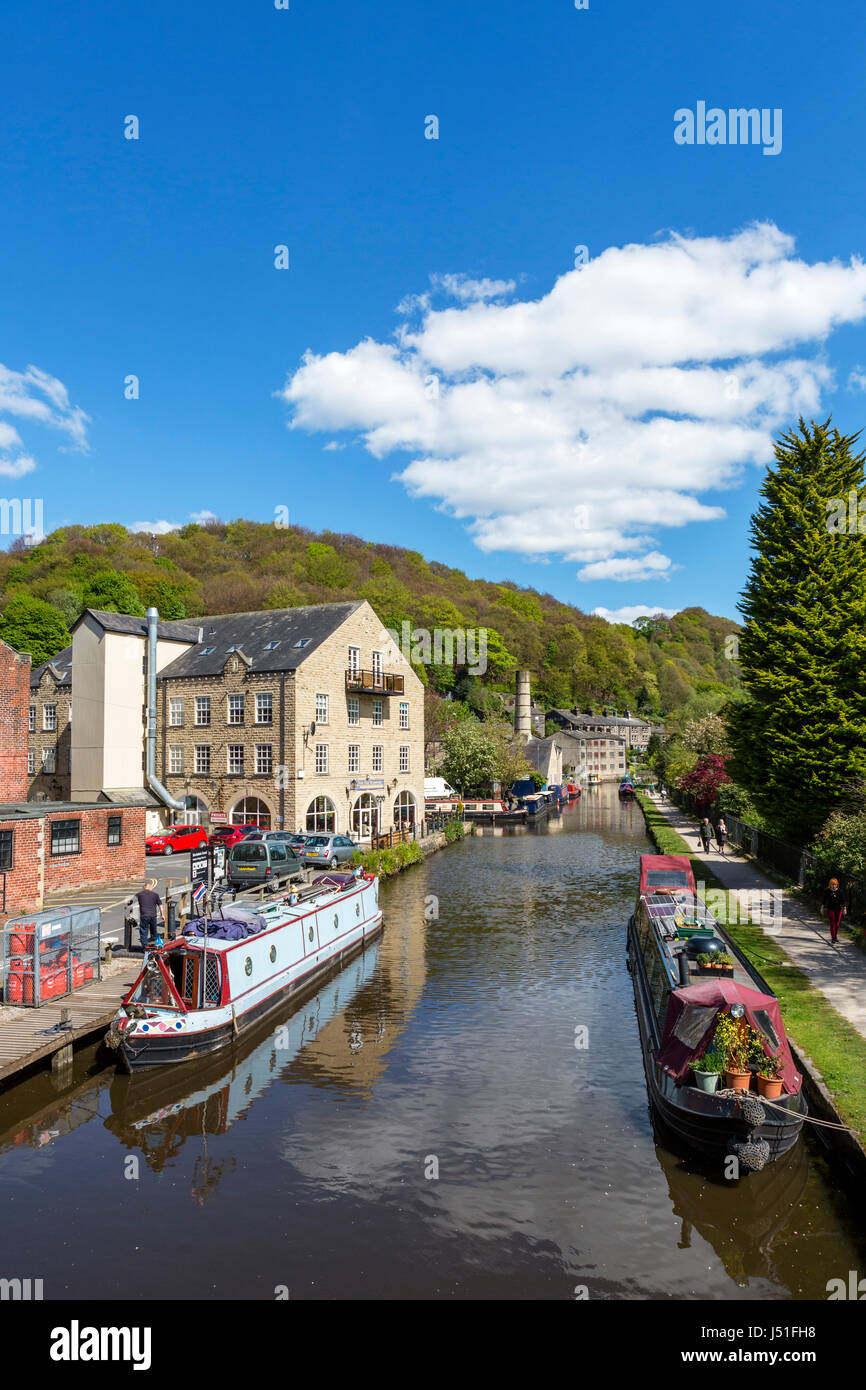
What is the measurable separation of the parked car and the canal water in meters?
11.0

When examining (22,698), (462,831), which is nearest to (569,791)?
(462,831)

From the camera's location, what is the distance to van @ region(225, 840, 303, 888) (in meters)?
27.0

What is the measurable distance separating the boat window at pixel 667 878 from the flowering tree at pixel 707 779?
24.1m

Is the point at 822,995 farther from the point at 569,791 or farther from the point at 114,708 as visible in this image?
the point at 569,791

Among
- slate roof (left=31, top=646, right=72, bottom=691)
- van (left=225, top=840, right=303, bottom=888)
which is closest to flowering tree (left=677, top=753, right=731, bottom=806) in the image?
van (left=225, top=840, right=303, bottom=888)

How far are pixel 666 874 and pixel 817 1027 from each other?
30.7 feet

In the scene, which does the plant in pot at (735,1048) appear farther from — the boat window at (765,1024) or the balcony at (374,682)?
the balcony at (374,682)

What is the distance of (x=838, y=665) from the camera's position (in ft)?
91.8

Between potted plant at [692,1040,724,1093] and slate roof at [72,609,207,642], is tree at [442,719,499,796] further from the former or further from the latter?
potted plant at [692,1040,724,1093]

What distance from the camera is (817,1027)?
13.7m

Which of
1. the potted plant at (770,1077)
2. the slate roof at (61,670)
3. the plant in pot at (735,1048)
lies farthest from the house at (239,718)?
the potted plant at (770,1077)

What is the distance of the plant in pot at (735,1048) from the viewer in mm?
10930
